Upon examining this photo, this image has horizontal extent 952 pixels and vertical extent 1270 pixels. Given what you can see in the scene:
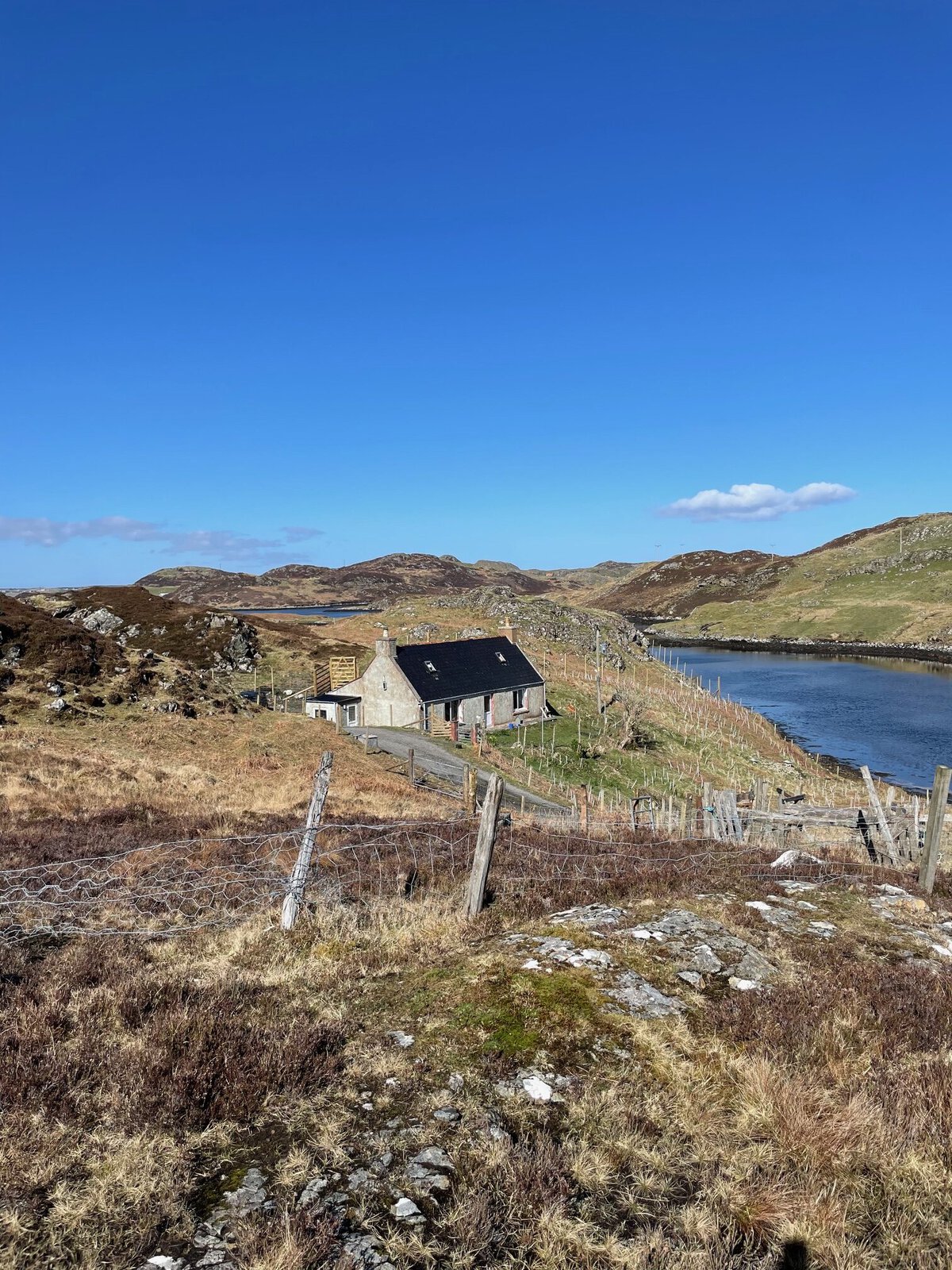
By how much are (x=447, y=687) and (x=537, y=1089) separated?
150 feet

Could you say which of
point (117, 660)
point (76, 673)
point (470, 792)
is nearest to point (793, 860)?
point (470, 792)

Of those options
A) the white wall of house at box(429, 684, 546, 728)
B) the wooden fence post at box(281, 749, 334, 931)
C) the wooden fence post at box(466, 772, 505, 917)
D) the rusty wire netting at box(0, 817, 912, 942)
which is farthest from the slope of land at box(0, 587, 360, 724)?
the wooden fence post at box(466, 772, 505, 917)

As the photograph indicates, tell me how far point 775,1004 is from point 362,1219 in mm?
5114

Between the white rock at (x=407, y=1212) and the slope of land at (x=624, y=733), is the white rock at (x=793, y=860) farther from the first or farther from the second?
the slope of land at (x=624, y=733)

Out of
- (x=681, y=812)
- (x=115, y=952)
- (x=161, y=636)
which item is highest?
(x=161, y=636)

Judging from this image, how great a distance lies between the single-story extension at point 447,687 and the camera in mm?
50000

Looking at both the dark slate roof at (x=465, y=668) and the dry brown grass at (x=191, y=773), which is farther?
the dark slate roof at (x=465, y=668)

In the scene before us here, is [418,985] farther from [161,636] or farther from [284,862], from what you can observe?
[161,636]

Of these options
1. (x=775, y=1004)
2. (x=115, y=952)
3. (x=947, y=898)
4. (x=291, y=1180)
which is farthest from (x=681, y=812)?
(x=291, y=1180)

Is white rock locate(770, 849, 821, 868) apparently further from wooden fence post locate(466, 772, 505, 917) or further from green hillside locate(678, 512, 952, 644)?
green hillside locate(678, 512, 952, 644)

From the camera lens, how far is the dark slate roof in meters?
50.9

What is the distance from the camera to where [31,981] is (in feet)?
26.9

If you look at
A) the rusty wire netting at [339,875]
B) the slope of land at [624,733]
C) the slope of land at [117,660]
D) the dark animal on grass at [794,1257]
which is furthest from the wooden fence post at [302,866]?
the slope of land at [624,733]

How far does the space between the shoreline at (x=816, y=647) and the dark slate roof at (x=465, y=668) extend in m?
90.7
